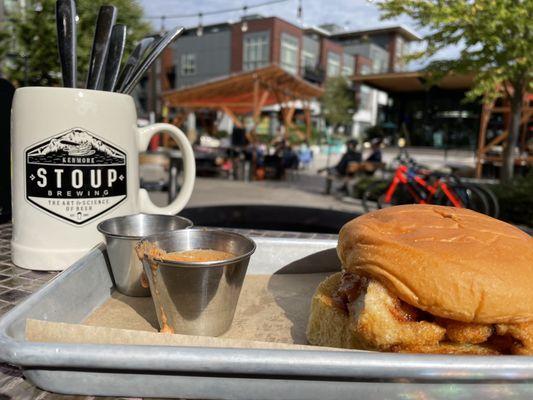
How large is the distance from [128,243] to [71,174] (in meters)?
0.28

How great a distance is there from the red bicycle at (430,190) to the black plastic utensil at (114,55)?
659 centimetres

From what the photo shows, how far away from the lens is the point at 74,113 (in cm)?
120

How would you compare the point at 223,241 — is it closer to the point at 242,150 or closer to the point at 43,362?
the point at 43,362

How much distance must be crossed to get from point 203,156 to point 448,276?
1585 centimetres

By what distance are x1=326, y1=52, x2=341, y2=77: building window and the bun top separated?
52.4 metres

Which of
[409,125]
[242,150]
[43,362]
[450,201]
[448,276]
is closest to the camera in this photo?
[43,362]

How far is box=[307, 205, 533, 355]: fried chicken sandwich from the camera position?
82 centimetres

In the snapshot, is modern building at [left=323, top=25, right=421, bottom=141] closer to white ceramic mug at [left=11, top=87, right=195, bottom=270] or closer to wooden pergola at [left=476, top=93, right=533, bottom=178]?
wooden pergola at [left=476, top=93, right=533, bottom=178]

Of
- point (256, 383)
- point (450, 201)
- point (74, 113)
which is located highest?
point (74, 113)

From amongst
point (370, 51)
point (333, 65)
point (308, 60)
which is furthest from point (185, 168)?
point (370, 51)

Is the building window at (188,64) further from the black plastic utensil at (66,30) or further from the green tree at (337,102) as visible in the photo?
the black plastic utensil at (66,30)

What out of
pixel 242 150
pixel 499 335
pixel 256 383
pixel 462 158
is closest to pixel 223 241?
pixel 256 383

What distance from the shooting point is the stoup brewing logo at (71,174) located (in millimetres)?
1200

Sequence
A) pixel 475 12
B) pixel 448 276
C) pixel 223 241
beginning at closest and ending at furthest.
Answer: pixel 448 276
pixel 223 241
pixel 475 12
